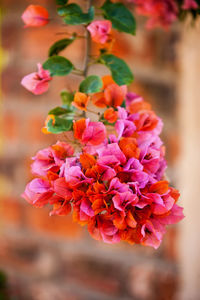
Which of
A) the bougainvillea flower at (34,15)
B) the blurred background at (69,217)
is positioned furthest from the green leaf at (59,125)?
the blurred background at (69,217)

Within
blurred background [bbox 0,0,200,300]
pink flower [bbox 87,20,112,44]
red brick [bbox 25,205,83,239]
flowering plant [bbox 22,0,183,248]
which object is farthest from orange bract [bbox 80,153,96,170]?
red brick [bbox 25,205,83,239]

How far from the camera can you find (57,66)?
364 millimetres

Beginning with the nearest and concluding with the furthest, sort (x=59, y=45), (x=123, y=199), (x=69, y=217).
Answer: (x=123, y=199) → (x=59, y=45) → (x=69, y=217)

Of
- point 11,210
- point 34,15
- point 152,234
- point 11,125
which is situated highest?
point 34,15

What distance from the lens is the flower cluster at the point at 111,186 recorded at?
29 cm

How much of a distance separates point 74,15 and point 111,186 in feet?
0.54

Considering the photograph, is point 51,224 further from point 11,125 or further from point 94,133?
point 94,133

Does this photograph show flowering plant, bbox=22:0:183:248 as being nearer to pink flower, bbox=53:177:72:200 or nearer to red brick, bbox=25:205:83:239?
pink flower, bbox=53:177:72:200

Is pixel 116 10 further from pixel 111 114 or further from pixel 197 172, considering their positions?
pixel 197 172

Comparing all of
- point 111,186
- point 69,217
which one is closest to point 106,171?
point 111,186

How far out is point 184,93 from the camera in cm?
81

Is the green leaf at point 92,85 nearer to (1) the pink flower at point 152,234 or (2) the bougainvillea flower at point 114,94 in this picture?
(2) the bougainvillea flower at point 114,94

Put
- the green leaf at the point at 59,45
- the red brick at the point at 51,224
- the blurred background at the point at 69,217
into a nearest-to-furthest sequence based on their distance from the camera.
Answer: the green leaf at the point at 59,45 → the blurred background at the point at 69,217 → the red brick at the point at 51,224

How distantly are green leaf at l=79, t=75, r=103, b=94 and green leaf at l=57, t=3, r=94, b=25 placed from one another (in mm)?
51
